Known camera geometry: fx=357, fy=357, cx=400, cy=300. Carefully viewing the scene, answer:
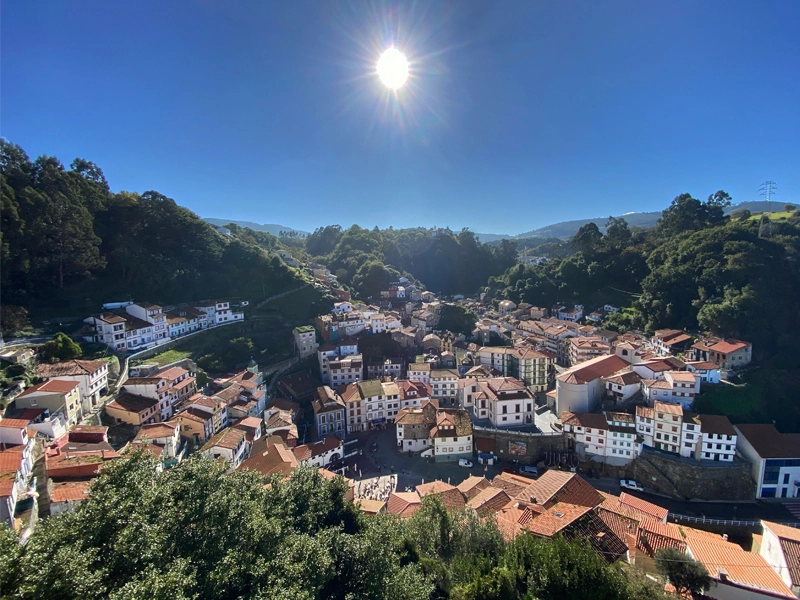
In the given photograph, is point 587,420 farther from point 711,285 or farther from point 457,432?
point 711,285

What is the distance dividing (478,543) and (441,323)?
3558 centimetres

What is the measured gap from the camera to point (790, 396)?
27.1 m

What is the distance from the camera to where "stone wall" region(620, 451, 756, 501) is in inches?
902

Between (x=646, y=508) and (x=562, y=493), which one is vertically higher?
(x=562, y=493)

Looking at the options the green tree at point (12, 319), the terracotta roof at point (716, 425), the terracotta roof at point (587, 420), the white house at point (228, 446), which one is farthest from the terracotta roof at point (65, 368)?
the terracotta roof at point (716, 425)

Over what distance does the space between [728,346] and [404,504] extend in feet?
94.3

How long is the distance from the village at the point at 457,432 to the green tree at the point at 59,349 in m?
1.39

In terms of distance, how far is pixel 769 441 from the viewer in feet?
75.7

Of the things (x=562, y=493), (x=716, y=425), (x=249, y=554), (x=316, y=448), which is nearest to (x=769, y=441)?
(x=716, y=425)

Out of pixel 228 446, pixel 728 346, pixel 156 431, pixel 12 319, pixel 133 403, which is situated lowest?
pixel 228 446

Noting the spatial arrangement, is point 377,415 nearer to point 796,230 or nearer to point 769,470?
point 769,470

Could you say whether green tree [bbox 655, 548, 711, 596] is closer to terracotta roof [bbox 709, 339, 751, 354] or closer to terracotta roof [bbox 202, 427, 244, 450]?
terracotta roof [bbox 202, 427, 244, 450]

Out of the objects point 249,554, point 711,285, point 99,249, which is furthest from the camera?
point 711,285

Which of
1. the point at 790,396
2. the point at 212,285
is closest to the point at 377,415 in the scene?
the point at 212,285
